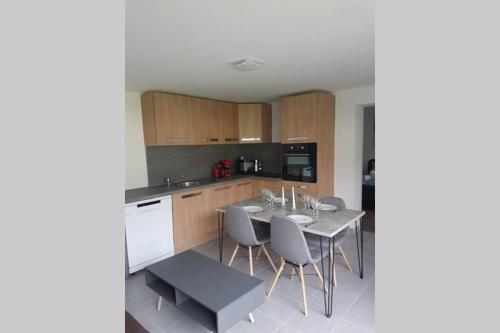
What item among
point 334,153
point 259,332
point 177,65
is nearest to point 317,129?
point 334,153

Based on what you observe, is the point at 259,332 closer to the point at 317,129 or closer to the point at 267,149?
the point at 317,129

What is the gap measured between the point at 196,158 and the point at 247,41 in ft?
8.38

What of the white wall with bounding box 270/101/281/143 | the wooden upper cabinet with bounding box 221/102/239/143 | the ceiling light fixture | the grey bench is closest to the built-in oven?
the white wall with bounding box 270/101/281/143

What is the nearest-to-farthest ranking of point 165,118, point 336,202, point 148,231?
1. point 336,202
2. point 148,231
3. point 165,118

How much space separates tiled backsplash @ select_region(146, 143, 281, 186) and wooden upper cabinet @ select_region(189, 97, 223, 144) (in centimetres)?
32

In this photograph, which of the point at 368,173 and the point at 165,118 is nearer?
the point at 165,118

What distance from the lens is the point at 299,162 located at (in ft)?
12.0

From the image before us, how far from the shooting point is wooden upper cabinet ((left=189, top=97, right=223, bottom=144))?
3.65 m

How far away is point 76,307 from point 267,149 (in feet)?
14.5

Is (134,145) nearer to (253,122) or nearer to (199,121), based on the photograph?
(199,121)

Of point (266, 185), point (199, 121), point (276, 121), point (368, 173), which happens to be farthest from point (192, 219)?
point (368, 173)

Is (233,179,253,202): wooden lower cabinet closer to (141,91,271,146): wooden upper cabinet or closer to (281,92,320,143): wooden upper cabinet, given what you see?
(141,91,271,146): wooden upper cabinet

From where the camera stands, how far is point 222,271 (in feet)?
6.55

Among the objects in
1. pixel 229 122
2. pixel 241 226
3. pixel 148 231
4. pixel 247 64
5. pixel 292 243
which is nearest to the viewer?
pixel 292 243
